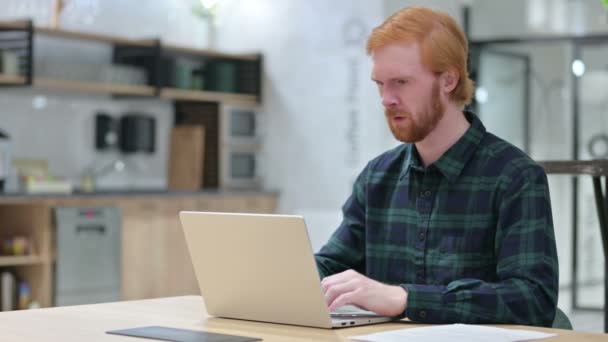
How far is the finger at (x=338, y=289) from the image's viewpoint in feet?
6.26

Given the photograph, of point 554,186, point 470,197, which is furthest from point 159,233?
point 470,197

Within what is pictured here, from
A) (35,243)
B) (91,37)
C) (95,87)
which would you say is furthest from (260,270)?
(91,37)

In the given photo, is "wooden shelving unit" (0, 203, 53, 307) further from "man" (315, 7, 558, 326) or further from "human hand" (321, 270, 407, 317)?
"human hand" (321, 270, 407, 317)

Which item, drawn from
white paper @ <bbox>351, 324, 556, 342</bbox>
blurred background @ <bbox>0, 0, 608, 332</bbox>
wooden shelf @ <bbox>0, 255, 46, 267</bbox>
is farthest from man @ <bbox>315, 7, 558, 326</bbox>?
blurred background @ <bbox>0, 0, 608, 332</bbox>

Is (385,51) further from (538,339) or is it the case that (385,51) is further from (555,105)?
(555,105)

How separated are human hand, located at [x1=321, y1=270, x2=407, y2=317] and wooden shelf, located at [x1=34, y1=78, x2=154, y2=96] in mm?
5513

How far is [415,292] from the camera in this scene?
1930mm

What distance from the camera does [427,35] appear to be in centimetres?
215

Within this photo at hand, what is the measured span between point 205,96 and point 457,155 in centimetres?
617

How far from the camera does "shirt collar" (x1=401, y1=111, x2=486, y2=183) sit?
2.19m

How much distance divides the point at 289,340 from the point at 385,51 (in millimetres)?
702

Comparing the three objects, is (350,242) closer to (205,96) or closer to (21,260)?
(21,260)

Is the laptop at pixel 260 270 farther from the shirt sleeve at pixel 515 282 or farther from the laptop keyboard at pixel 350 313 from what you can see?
the shirt sleeve at pixel 515 282

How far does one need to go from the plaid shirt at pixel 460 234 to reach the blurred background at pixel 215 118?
4.59 meters
